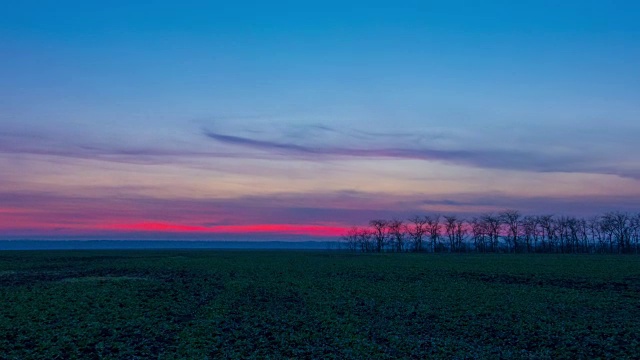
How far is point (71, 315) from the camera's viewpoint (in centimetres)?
2834

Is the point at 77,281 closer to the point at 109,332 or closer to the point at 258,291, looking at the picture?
the point at 258,291

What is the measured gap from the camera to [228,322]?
2677 cm

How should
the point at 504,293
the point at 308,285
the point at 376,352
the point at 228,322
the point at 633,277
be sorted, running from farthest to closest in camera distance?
the point at 633,277 → the point at 308,285 → the point at 504,293 → the point at 228,322 → the point at 376,352

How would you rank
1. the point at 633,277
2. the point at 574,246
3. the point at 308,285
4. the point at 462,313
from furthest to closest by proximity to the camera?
the point at 574,246
the point at 633,277
the point at 308,285
the point at 462,313

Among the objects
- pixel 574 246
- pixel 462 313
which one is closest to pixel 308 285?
pixel 462 313

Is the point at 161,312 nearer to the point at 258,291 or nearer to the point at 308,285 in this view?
the point at 258,291

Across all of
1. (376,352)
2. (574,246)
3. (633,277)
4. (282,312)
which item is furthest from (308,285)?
(574,246)

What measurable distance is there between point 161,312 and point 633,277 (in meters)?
45.5

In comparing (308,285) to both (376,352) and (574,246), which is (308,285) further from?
(574,246)

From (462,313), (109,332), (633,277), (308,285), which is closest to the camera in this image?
(109,332)

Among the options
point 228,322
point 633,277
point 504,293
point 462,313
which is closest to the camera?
point 228,322

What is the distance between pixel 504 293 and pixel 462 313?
1149 centimetres

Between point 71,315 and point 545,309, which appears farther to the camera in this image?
point 545,309

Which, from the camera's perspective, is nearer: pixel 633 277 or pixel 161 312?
pixel 161 312
